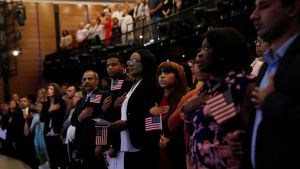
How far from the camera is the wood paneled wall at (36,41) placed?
1562 centimetres

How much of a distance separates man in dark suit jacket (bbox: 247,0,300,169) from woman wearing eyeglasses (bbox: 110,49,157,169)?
2.14 meters

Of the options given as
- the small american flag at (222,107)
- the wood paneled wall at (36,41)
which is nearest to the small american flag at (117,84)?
the small american flag at (222,107)

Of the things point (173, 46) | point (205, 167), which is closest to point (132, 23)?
point (173, 46)

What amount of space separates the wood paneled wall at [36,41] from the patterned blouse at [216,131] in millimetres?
13878

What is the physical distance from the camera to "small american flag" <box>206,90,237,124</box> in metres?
1.95

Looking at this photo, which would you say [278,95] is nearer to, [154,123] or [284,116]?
[284,116]

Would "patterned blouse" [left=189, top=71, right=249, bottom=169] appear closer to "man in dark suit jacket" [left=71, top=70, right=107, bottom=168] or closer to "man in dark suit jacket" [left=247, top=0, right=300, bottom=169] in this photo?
"man in dark suit jacket" [left=247, top=0, right=300, bottom=169]

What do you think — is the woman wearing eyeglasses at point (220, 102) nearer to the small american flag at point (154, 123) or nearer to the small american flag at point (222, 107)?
the small american flag at point (222, 107)

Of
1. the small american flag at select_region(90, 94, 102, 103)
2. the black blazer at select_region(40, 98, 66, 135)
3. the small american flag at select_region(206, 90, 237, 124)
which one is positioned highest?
the small american flag at select_region(206, 90, 237, 124)

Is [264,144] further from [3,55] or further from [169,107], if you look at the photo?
[3,55]

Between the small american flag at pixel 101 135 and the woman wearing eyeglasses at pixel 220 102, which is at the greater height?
the woman wearing eyeglasses at pixel 220 102

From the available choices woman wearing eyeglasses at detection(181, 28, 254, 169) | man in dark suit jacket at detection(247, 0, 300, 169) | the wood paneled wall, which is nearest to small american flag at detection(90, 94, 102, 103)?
woman wearing eyeglasses at detection(181, 28, 254, 169)

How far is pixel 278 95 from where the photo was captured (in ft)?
→ 5.27

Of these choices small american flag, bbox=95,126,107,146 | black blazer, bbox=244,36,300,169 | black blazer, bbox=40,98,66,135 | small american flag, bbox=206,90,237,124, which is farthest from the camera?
black blazer, bbox=40,98,66,135
